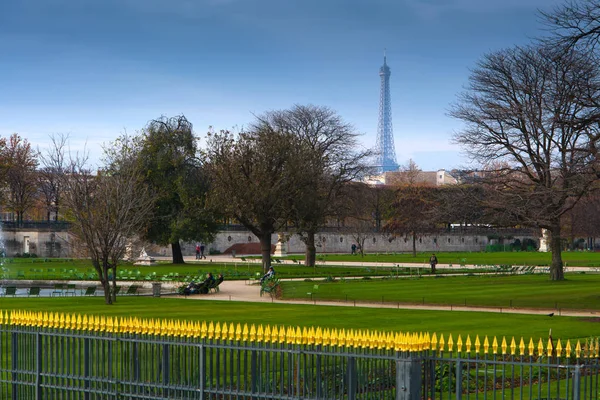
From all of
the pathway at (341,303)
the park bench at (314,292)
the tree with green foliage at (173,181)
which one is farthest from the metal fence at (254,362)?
the tree with green foliage at (173,181)

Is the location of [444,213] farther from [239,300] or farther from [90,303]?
[90,303]

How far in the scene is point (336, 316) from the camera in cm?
3309

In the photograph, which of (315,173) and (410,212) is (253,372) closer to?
(315,173)

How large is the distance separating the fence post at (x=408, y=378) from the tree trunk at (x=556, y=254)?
43.7 m

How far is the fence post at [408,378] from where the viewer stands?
11.9 metres

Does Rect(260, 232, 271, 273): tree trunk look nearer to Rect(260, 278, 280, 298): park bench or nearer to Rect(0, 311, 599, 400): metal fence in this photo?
Rect(260, 278, 280, 298): park bench

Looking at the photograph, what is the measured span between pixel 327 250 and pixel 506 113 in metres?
77.7

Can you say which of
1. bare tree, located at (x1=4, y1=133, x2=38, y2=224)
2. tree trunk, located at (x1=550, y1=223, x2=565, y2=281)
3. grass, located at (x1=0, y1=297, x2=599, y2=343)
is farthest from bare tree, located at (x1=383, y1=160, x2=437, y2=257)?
grass, located at (x1=0, y1=297, x2=599, y2=343)

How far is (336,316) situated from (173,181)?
4819cm

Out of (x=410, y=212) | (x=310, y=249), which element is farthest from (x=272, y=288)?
(x=410, y=212)

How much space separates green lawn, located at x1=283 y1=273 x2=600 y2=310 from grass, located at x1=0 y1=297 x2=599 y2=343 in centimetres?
Result: 480

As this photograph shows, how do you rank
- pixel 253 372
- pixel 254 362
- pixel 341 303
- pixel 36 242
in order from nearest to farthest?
pixel 254 362
pixel 253 372
pixel 341 303
pixel 36 242

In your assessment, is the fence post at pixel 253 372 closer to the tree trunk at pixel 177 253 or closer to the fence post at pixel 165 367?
the fence post at pixel 165 367

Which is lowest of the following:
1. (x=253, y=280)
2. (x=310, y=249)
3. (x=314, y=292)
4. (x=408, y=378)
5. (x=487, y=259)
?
(x=487, y=259)
